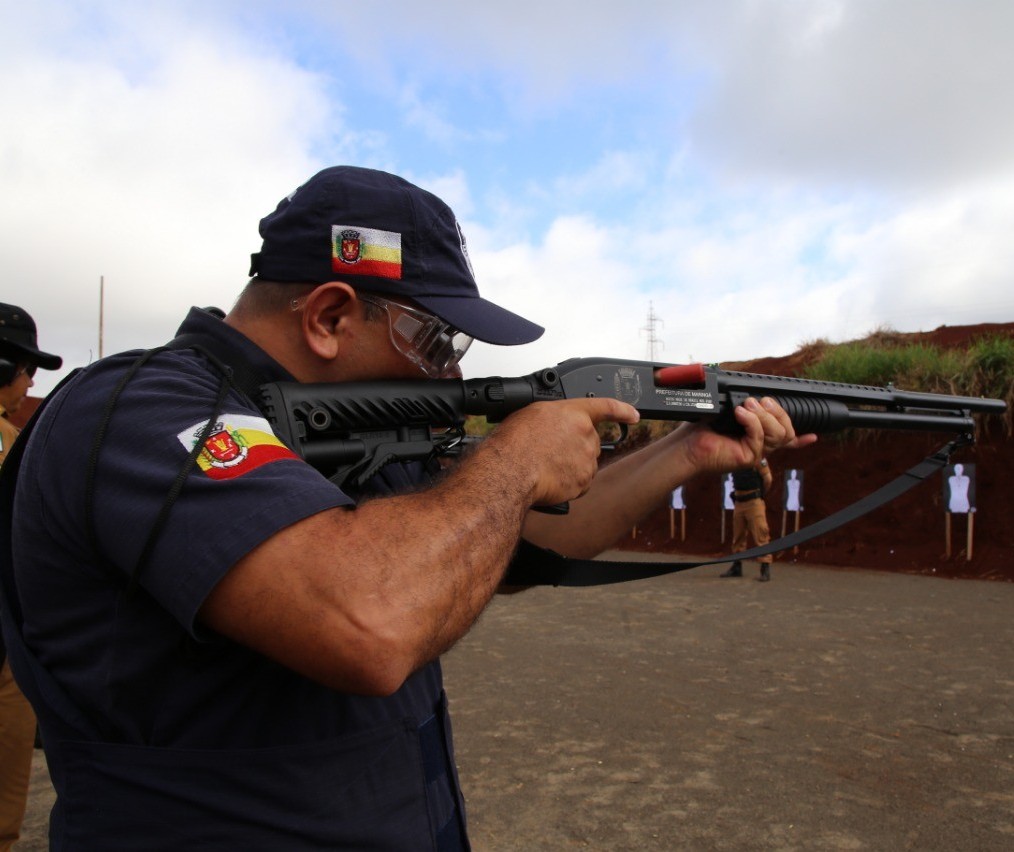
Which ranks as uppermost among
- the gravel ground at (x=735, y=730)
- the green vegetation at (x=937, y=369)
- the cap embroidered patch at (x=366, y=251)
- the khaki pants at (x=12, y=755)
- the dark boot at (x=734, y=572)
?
the green vegetation at (x=937, y=369)

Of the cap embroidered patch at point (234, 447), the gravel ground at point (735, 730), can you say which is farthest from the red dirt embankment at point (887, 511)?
the cap embroidered patch at point (234, 447)

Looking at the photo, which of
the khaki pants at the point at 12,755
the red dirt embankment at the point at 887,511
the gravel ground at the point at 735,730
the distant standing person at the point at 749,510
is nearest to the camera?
the khaki pants at the point at 12,755

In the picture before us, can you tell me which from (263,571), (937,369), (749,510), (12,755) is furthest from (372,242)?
(937,369)

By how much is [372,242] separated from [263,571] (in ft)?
2.46

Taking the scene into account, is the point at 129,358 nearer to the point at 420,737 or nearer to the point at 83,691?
the point at 83,691

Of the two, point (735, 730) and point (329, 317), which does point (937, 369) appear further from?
point (329, 317)

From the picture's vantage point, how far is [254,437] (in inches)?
49.8

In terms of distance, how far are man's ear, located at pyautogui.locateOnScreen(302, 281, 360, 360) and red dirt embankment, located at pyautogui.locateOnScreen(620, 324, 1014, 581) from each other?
11.8 m

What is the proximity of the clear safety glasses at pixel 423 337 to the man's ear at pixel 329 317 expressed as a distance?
5 cm

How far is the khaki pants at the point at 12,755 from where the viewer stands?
3.25 m

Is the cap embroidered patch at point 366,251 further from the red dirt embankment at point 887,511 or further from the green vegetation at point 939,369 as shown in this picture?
the green vegetation at point 939,369

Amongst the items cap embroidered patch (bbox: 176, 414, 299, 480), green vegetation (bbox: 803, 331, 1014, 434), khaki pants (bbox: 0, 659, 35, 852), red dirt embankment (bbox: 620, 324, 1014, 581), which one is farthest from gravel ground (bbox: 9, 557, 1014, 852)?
green vegetation (bbox: 803, 331, 1014, 434)

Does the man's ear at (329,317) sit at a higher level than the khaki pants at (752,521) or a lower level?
higher

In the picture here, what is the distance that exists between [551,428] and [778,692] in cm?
461
